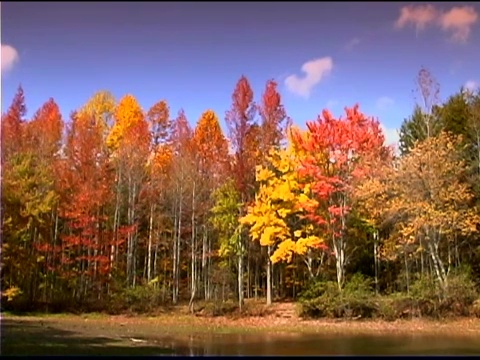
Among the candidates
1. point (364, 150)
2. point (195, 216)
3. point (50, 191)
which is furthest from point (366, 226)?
point (50, 191)

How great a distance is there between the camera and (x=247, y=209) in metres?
26.8

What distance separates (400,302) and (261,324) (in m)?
6.05

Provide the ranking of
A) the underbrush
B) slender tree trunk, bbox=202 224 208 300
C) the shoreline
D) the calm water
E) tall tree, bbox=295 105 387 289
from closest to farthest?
the calm water, the shoreline, the underbrush, tall tree, bbox=295 105 387 289, slender tree trunk, bbox=202 224 208 300

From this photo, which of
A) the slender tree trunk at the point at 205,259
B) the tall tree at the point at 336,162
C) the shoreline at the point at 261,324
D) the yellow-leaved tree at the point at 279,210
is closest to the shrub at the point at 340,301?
the shoreline at the point at 261,324

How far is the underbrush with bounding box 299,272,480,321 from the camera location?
22547 mm

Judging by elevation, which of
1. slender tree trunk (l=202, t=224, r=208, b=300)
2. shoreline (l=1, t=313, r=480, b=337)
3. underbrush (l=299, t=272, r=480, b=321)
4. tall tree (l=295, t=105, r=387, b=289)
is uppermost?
tall tree (l=295, t=105, r=387, b=289)

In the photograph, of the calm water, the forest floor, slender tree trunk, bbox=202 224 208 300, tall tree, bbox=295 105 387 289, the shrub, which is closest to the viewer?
the calm water

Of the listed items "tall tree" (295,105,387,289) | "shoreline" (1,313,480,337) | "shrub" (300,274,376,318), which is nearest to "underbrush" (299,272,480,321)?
"shrub" (300,274,376,318)

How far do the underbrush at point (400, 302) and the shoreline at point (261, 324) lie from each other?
0.56 metres

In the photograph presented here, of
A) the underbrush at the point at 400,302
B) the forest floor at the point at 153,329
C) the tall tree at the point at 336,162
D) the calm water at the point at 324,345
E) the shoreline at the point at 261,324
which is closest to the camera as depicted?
the calm water at the point at 324,345

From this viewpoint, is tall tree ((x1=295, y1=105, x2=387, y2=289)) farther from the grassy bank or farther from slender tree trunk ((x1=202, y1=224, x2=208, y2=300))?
slender tree trunk ((x1=202, y1=224, x2=208, y2=300))

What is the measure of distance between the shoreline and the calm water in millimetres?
1951

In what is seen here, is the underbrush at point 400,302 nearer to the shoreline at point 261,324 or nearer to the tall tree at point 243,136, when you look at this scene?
the shoreline at point 261,324

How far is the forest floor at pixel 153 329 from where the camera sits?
1258cm
